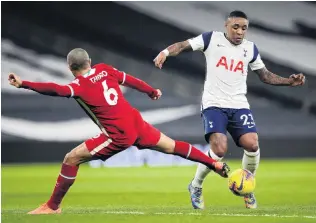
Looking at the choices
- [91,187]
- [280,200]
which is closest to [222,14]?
[91,187]

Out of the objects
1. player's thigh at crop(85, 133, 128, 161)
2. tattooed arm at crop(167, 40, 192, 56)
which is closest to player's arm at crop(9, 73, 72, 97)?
player's thigh at crop(85, 133, 128, 161)

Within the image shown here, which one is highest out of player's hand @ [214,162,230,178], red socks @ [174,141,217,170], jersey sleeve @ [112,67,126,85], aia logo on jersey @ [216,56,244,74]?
aia logo on jersey @ [216,56,244,74]

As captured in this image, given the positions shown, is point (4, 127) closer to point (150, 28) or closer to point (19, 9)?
point (19, 9)

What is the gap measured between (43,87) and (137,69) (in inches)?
415

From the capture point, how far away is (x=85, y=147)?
8172 mm

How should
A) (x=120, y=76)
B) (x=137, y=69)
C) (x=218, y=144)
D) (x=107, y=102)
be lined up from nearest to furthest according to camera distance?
(x=107, y=102) < (x=120, y=76) < (x=218, y=144) < (x=137, y=69)

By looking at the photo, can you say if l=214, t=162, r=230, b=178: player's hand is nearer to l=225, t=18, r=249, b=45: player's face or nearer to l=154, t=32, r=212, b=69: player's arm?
l=154, t=32, r=212, b=69: player's arm

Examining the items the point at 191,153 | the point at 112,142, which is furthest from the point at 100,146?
the point at 191,153

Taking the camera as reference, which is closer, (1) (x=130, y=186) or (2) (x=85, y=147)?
(2) (x=85, y=147)

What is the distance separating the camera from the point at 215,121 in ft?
29.8

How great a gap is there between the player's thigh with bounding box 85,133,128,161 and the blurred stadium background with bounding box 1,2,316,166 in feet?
32.4

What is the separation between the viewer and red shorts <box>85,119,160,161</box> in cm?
820

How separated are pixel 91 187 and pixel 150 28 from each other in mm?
5924

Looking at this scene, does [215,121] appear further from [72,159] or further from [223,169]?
[72,159]
